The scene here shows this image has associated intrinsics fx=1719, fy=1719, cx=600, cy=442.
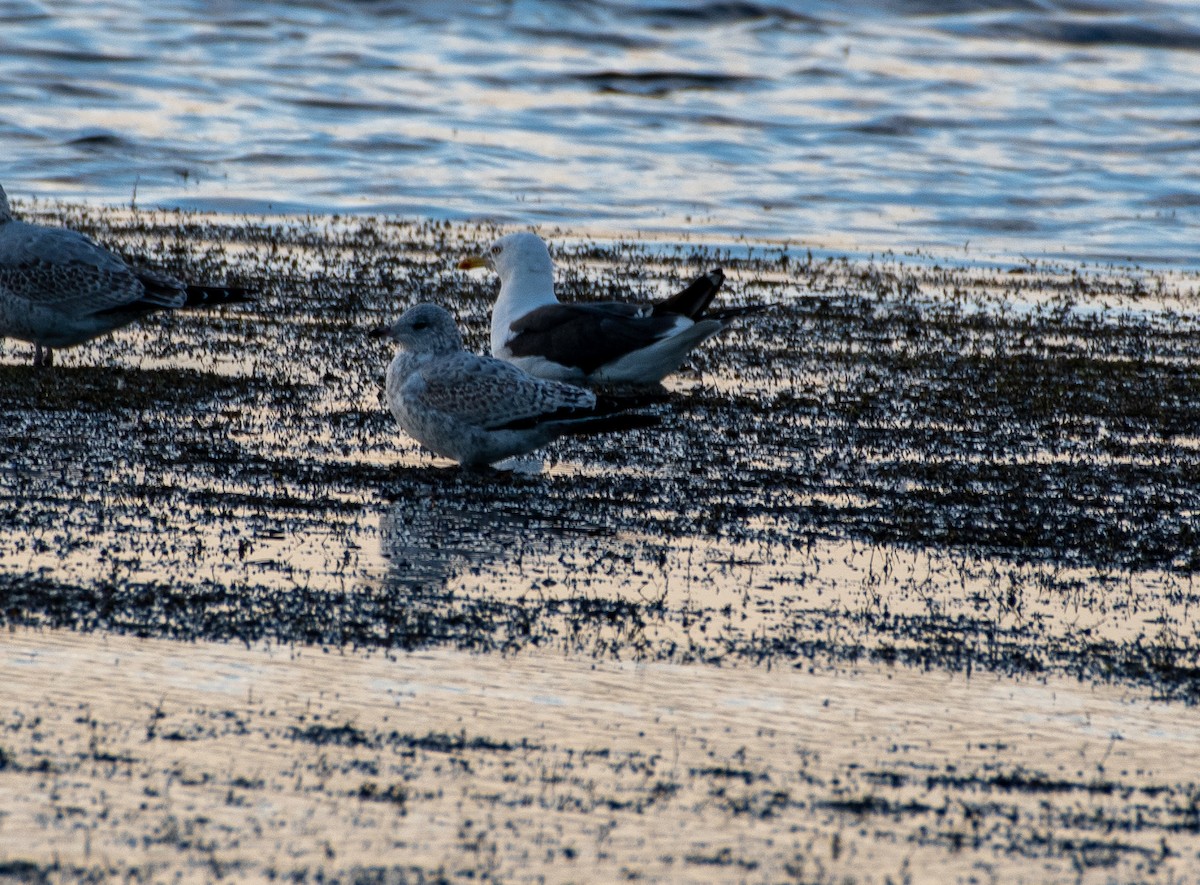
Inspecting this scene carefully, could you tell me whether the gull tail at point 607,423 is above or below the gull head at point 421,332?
below

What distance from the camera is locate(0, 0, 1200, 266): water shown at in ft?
87.4

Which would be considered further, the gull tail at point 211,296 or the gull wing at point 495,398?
the gull tail at point 211,296

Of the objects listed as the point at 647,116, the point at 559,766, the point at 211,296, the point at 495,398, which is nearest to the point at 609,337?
the point at 211,296

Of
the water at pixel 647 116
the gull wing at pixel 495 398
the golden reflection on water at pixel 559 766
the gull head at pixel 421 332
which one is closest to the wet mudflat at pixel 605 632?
the golden reflection on water at pixel 559 766

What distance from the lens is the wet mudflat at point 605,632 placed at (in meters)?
4.72

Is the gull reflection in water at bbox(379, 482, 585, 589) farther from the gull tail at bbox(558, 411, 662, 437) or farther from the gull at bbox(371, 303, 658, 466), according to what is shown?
the gull tail at bbox(558, 411, 662, 437)

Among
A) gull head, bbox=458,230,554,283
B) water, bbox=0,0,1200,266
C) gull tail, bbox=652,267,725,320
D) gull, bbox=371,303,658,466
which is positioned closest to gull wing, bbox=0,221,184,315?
gull head, bbox=458,230,554,283

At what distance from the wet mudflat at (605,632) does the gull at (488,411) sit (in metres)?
0.21

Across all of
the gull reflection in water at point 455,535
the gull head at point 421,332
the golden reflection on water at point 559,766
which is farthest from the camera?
the gull head at point 421,332

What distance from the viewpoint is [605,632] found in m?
6.58

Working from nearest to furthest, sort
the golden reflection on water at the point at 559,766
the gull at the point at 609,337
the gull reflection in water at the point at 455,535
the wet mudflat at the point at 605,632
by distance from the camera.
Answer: the golden reflection on water at the point at 559,766
the wet mudflat at the point at 605,632
the gull reflection in water at the point at 455,535
the gull at the point at 609,337

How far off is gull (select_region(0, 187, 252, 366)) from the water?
12.0 m

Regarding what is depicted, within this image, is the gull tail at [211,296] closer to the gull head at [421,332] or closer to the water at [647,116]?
the gull head at [421,332]

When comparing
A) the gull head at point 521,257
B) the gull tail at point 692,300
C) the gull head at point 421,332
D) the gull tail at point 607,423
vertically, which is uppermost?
the gull head at point 521,257
